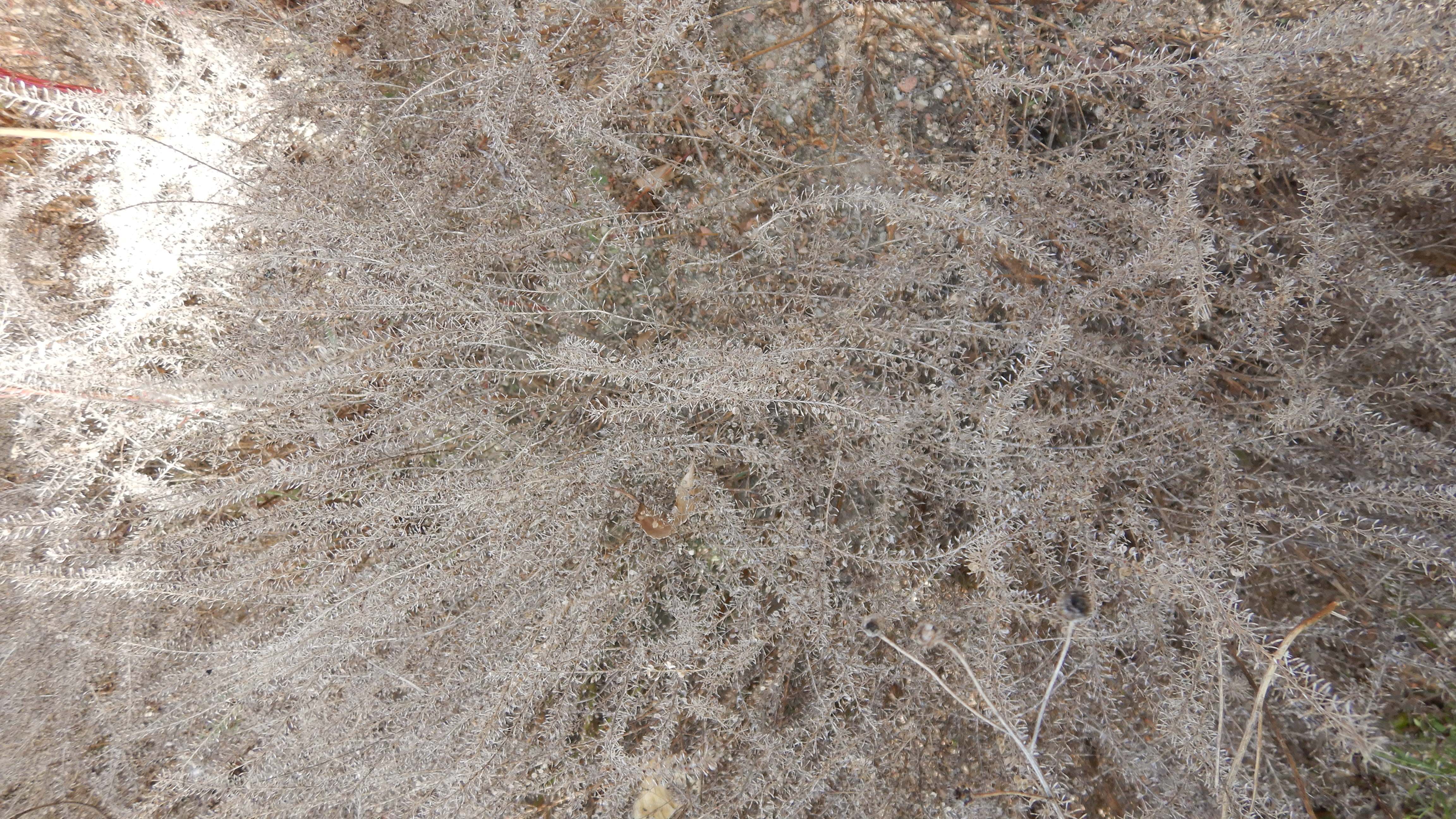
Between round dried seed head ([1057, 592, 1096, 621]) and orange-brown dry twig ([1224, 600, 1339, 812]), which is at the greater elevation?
orange-brown dry twig ([1224, 600, 1339, 812])

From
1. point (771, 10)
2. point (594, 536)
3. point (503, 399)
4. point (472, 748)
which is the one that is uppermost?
point (771, 10)

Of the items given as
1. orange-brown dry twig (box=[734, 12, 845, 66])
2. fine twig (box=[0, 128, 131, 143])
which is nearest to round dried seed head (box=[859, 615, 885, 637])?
orange-brown dry twig (box=[734, 12, 845, 66])

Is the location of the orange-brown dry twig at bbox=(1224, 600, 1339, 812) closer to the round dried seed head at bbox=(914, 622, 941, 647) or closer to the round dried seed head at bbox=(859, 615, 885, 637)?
the round dried seed head at bbox=(914, 622, 941, 647)

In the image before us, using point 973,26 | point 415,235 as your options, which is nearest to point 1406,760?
point 973,26

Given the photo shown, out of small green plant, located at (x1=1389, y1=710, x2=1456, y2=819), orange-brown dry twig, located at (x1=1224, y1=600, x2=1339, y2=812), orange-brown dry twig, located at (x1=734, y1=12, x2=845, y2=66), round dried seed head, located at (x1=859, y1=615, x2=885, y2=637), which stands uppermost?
orange-brown dry twig, located at (x1=734, y1=12, x2=845, y2=66)

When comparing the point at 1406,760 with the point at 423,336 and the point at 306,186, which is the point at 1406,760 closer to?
the point at 423,336

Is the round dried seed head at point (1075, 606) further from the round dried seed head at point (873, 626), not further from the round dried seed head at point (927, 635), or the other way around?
the round dried seed head at point (873, 626)

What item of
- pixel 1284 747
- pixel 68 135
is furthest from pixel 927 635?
pixel 68 135
